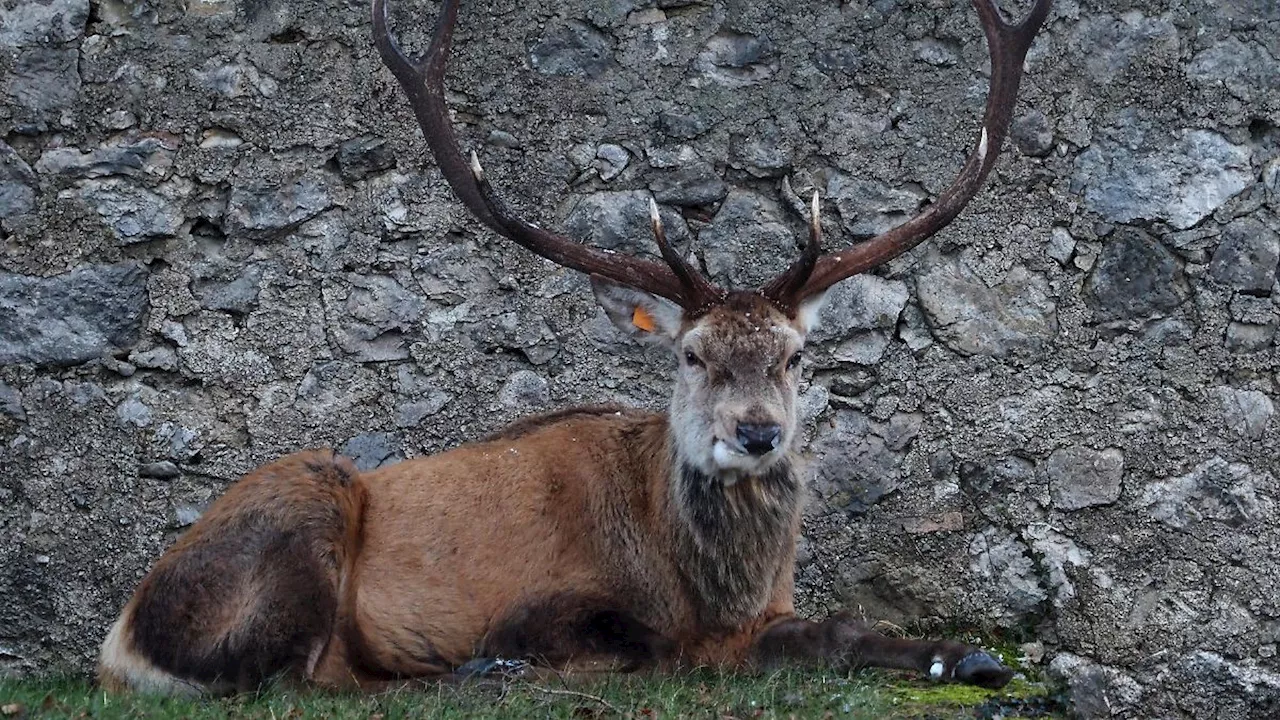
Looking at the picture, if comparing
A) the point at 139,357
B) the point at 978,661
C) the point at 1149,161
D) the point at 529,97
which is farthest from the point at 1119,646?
the point at 139,357

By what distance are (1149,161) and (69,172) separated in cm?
457

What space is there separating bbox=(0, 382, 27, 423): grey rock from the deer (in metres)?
1.38

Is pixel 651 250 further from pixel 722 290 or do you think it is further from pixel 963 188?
pixel 963 188

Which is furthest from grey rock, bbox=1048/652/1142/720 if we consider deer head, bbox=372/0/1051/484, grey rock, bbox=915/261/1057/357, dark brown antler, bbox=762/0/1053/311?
dark brown antler, bbox=762/0/1053/311

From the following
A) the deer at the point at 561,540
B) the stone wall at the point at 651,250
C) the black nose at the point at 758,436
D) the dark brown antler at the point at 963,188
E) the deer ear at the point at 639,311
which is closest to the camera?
the black nose at the point at 758,436

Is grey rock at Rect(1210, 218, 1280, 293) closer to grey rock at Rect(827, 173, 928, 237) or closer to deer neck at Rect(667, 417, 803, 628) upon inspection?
grey rock at Rect(827, 173, 928, 237)

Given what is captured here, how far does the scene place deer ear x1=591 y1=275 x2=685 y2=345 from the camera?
6.52m

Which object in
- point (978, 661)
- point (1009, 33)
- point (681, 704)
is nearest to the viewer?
point (681, 704)

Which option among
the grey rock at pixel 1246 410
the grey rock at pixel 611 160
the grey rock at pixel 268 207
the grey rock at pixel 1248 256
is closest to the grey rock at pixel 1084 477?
the grey rock at pixel 1246 410

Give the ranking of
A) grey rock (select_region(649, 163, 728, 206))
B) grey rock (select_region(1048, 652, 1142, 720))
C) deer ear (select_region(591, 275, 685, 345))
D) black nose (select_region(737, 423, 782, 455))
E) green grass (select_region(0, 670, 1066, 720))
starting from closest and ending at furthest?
1. green grass (select_region(0, 670, 1066, 720))
2. black nose (select_region(737, 423, 782, 455))
3. deer ear (select_region(591, 275, 685, 345))
4. grey rock (select_region(1048, 652, 1142, 720))
5. grey rock (select_region(649, 163, 728, 206))

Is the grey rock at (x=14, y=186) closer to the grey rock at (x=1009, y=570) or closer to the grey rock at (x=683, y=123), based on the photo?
the grey rock at (x=683, y=123)

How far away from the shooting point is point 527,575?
632 cm

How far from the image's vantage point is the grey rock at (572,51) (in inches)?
292

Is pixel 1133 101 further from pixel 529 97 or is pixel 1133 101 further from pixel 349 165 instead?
pixel 349 165
